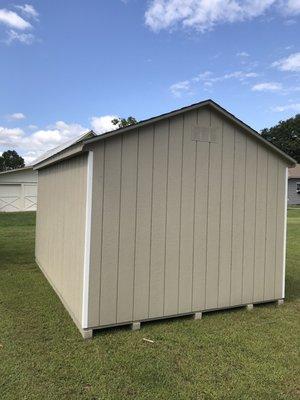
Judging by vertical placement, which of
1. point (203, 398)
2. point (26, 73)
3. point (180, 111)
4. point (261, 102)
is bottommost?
point (203, 398)

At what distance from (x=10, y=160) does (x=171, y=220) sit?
235 ft

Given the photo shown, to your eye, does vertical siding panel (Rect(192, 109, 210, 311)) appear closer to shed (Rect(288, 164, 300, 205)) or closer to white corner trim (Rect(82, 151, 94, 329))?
white corner trim (Rect(82, 151, 94, 329))

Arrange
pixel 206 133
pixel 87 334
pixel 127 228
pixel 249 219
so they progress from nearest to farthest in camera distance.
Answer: pixel 87 334
pixel 127 228
pixel 206 133
pixel 249 219

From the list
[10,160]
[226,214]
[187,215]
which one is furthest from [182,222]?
[10,160]

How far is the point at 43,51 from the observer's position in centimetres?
1331

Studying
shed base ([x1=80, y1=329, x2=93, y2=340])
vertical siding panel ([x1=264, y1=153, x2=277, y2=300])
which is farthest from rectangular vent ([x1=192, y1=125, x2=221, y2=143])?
shed base ([x1=80, y1=329, x2=93, y2=340])

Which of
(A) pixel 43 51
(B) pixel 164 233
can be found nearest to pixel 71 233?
(B) pixel 164 233

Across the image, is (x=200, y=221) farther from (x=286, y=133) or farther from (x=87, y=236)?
(x=286, y=133)

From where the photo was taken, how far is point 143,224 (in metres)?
4.72

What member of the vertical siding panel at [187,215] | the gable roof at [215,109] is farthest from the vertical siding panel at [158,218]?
the vertical siding panel at [187,215]

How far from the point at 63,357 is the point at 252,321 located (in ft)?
7.97

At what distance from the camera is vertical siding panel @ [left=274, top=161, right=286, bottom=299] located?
18.7 ft

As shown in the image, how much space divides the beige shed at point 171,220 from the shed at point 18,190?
2191 cm

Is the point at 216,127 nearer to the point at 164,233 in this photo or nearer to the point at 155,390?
the point at 164,233
